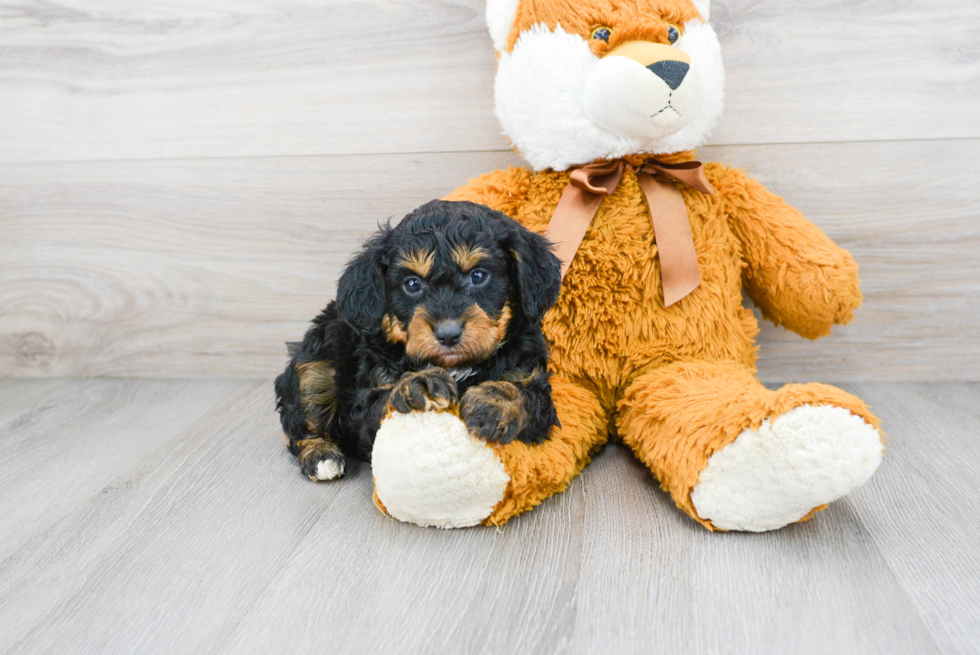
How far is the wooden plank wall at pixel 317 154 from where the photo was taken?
6.04 feet

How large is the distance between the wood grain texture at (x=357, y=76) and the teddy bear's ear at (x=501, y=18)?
319mm

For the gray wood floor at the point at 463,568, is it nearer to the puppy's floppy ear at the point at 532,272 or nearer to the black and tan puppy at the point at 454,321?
the black and tan puppy at the point at 454,321

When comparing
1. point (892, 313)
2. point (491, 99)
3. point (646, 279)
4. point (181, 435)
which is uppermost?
point (491, 99)

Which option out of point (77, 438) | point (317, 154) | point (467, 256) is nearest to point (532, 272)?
point (467, 256)

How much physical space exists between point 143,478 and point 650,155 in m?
1.39

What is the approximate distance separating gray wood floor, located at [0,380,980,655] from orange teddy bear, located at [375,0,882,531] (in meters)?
0.10

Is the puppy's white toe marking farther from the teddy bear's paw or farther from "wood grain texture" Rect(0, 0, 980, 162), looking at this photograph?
"wood grain texture" Rect(0, 0, 980, 162)

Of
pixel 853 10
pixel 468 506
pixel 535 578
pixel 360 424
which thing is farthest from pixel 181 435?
pixel 853 10

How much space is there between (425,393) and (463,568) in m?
0.30

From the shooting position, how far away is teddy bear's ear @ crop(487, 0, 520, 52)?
155cm

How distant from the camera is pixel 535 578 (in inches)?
44.4

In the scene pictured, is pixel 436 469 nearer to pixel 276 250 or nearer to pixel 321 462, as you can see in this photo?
pixel 321 462

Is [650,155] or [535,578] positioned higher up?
[650,155]

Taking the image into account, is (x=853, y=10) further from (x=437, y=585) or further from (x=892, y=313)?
(x=437, y=585)
